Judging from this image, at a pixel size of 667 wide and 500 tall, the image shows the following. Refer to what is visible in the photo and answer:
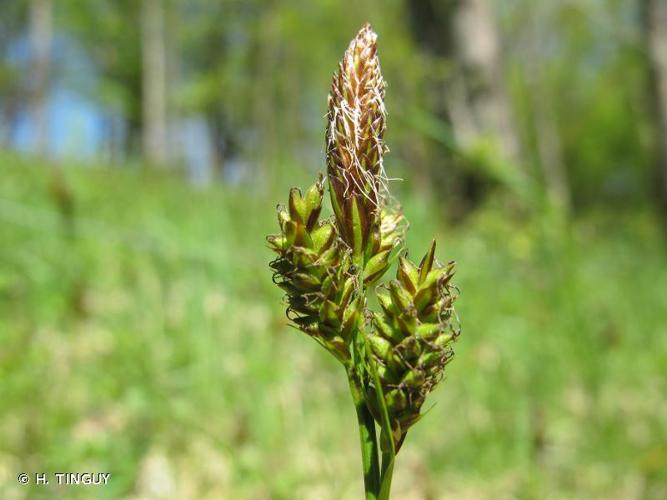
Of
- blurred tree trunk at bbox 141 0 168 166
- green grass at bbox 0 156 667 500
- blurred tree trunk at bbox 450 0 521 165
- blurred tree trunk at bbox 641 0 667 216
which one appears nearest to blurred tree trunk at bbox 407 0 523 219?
blurred tree trunk at bbox 450 0 521 165

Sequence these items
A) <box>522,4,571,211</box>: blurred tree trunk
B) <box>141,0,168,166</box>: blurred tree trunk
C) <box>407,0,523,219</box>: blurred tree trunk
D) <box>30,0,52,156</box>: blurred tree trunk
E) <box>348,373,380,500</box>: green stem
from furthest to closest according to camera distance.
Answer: <box>522,4,571,211</box>: blurred tree trunk, <box>141,0,168,166</box>: blurred tree trunk, <box>30,0,52,156</box>: blurred tree trunk, <box>407,0,523,219</box>: blurred tree trunk, <box>348,373,380,500</box>: green stem

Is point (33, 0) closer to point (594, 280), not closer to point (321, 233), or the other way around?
point (594, 280)

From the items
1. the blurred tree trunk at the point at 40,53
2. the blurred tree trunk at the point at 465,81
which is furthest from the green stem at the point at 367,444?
the blurred tree trunk at the point at 40,53

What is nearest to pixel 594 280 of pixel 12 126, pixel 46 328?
pixel 46 328

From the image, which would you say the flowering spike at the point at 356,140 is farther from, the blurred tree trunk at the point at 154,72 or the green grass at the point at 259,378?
the blurred tree trunk at the point at 154,72

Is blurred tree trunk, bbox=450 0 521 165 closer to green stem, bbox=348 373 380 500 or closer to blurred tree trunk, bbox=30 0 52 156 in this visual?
green stem, bbox=348 373 380 500

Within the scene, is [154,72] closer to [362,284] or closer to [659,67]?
[659,67]
